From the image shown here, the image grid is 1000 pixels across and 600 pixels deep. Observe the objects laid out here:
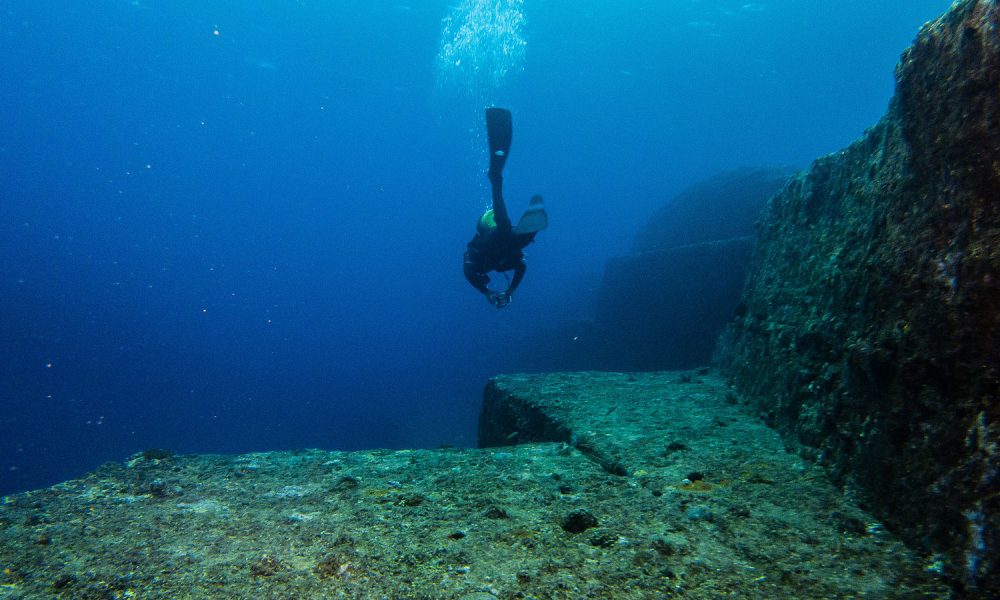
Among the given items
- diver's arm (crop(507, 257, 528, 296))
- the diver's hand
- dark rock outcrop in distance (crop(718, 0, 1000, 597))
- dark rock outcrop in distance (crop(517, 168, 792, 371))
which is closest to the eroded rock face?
dark rock outcrop in distance (crop(517, 168, 792, 371))

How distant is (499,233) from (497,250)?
335 mm

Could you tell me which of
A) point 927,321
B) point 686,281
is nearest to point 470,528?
point 927,321

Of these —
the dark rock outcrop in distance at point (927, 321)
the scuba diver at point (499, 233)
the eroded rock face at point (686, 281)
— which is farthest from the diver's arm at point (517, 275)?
the dark rock outcrop in distance at point (927, 321)

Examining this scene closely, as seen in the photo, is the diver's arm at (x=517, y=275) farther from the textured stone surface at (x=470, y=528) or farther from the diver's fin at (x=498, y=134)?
the textured stone surface at (x=470, y=528)

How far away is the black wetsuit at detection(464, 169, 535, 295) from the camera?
7160mm

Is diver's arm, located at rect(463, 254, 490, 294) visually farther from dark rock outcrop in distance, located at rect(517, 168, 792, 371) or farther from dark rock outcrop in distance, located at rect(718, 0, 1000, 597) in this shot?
dark rock outcrop in distance, located at rect(718, 0, 1000, 597)

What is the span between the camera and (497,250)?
7.38 metres

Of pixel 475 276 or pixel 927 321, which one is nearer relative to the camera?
pixel 927 321

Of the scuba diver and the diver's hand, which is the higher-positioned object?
the scuba diver

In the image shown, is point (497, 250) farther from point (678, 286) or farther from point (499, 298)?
point (678, 286)

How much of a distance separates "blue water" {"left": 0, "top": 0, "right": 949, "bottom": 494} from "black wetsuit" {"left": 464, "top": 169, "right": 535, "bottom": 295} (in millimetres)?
15422

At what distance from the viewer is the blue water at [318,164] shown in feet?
126

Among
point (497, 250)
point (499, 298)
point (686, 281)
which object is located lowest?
point (499, 298)

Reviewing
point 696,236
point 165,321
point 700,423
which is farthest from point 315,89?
point 165,321
